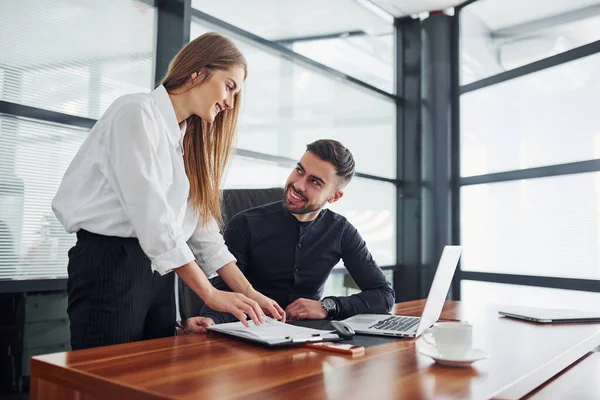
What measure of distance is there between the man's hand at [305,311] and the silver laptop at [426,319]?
0.39 feet

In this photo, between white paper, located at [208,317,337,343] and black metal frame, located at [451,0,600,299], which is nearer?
white paper, located at [208,317,337,343]

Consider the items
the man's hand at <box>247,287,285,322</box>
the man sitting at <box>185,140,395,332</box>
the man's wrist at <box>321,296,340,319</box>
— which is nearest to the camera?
the man's hand at <box>247,287,285,322</box>

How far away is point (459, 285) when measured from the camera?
4.10 metres

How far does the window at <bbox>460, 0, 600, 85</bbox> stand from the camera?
3.35 meters

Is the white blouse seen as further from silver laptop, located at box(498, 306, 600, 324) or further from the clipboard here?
silver laptop, located at box(498, 306, 600, 324)

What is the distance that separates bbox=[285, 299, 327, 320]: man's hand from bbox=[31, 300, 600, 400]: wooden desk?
383 mm

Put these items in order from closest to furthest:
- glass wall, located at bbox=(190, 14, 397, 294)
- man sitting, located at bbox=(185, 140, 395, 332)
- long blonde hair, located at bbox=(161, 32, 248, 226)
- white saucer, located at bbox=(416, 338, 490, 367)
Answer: white saucer, located at bbox=(416, 338, 490, 367) < long blonde hair, located at bbox=(161, 32, 248, 226) < man sitting, located at bbox=(185, 140, 395, 332) < glass wall, located at bbox=(190, 14, 397, 294)

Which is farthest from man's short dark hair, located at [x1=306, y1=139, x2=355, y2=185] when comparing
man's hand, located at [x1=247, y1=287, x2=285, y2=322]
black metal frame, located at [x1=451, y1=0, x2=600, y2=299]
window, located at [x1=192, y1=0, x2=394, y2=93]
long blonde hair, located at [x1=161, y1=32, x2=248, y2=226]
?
black metal frame, located at [x1=451, y1=0, x2=600, y2=299]

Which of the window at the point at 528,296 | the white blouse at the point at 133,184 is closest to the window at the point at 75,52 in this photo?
the white blouse at the point at 133,184

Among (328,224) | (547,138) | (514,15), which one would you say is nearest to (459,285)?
(547,138)

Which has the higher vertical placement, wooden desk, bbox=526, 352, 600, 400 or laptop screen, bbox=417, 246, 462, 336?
laptop screen, bbox=417, 246, 462, 336

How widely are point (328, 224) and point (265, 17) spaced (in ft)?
5.96

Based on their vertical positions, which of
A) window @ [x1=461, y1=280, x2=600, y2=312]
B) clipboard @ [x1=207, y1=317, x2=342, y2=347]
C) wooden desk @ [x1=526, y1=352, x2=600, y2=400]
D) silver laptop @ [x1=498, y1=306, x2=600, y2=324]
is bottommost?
window @ [x1=461, y1=280, x2=600, y2=312]

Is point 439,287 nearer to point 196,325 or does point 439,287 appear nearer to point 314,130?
point 196,325
